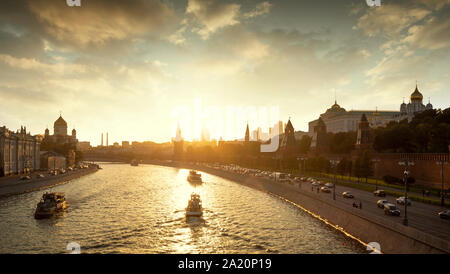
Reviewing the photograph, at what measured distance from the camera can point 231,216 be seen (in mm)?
42875

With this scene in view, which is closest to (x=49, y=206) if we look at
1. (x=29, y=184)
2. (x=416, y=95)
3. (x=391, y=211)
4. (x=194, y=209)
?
(x=194, y=209)

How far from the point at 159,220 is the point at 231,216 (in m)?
9.89

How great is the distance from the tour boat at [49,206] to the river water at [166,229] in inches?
43.3

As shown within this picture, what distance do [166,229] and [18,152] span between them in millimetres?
68490

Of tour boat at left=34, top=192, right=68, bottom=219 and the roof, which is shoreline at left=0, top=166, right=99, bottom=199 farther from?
the roof

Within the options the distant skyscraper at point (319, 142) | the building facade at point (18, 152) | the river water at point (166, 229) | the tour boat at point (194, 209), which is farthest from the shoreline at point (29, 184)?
the distant skyscraper at point (319, 142)

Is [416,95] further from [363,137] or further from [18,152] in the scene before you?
[18,152]

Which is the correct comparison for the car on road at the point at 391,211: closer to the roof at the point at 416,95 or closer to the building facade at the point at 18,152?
the building facade at the point at 18,152

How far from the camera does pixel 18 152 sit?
83188 mm

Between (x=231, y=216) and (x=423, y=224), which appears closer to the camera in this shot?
(x=423, y=224)

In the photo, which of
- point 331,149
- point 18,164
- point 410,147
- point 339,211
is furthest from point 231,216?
point 331,149
